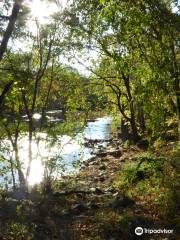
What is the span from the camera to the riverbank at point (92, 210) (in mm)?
11273

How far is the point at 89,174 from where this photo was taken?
23844 millimetres

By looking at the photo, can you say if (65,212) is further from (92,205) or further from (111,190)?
(111,190)

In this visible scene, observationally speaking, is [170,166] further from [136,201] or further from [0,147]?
[0,147]

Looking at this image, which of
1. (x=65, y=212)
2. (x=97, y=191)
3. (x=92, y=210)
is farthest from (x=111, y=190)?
(x=65, y=212)

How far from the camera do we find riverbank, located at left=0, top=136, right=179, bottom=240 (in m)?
11.3

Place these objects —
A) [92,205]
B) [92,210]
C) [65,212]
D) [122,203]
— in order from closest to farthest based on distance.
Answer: [122,203], [92,210], [65,212], [92,205]

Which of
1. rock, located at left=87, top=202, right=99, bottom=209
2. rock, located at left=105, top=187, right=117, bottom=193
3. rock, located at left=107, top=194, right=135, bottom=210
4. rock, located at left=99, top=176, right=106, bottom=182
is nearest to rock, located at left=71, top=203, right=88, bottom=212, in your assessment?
rock, located at left=87, top=202, right=99, bottom=209

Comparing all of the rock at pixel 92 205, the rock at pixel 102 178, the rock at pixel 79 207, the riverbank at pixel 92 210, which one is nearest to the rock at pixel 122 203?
the riverbank at pixel 92 210

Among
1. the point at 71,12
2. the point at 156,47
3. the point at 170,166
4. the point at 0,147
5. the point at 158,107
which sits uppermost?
the point at 71,12

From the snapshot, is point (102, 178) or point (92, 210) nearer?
point (92, 210)

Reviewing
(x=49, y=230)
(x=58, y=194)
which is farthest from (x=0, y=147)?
(x=49, y=230)

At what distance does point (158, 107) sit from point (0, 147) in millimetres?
6919

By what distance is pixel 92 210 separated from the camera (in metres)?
14.1

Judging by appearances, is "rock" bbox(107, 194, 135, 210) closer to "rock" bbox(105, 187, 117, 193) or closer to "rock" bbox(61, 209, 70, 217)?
"rock" bbox(61, 209, 70, 217)
